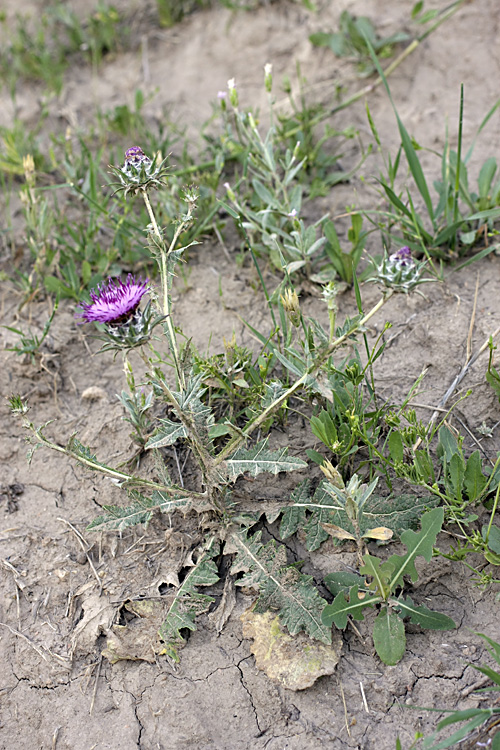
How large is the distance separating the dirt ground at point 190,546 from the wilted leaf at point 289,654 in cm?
4

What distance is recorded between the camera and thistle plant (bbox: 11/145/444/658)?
6.87 ft

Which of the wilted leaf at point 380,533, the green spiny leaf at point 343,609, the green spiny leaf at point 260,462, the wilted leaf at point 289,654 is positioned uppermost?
the green spiny leaf at point 260,462

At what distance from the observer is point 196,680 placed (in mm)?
2182

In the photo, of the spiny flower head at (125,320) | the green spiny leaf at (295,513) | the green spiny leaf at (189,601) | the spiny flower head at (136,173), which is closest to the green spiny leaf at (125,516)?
the green spiny leaf at (189,601)

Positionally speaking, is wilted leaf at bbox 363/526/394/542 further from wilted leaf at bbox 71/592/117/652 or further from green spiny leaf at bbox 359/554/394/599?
wilted leaf at bbox 71/592/117/652

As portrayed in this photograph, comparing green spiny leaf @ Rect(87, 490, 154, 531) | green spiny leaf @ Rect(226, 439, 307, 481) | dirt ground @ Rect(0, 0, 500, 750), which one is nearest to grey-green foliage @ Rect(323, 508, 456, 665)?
dirt ground @ Rect(0, 0, 500, 750)

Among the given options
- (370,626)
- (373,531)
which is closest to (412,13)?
(373,531)

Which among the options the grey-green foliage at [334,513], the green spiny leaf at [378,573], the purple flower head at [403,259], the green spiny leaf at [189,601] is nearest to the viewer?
the purple flower head at [403,259]

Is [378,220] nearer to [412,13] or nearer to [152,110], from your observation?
[412,13]

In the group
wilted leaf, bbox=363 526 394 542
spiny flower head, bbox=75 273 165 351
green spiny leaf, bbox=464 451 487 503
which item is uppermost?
spiny flower head, bbox=75 273 165 351

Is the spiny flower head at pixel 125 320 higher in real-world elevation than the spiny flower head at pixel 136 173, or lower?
lower

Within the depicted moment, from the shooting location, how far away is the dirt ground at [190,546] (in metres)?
2.09

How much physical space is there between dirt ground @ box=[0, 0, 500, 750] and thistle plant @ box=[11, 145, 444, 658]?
5.2 inches

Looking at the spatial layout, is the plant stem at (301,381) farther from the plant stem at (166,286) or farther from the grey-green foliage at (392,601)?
the grey-green foliage at (392,601)
